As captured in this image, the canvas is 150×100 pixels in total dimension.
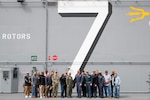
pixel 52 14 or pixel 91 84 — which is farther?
pixel 52 14

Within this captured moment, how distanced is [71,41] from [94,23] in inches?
70.5

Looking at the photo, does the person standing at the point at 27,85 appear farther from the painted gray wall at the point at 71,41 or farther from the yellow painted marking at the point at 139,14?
the yellow painted marking at the point at 139,14

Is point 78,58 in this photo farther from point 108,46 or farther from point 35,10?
point 35,10

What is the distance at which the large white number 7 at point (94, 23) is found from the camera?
19.8m

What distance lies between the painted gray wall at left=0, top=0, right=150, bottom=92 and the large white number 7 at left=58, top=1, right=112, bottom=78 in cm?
28

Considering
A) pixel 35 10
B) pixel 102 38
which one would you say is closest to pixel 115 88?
pixel 102 38

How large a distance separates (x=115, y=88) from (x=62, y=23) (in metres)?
5.44

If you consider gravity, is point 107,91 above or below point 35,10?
below

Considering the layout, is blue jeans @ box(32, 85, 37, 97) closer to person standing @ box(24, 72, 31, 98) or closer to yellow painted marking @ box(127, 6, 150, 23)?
person standing @ box(24, 72, 31, 98)

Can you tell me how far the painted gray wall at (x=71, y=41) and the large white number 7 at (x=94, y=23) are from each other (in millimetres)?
276

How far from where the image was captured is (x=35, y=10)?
20.4 metres

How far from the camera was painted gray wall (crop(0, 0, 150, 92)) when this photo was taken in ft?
64.6

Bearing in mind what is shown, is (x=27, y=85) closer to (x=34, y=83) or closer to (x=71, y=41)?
(x=34, y=83)

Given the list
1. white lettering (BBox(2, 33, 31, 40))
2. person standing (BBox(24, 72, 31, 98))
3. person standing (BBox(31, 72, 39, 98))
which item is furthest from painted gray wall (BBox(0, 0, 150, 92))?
person standing (BBox(31, 72, 39, 98))
